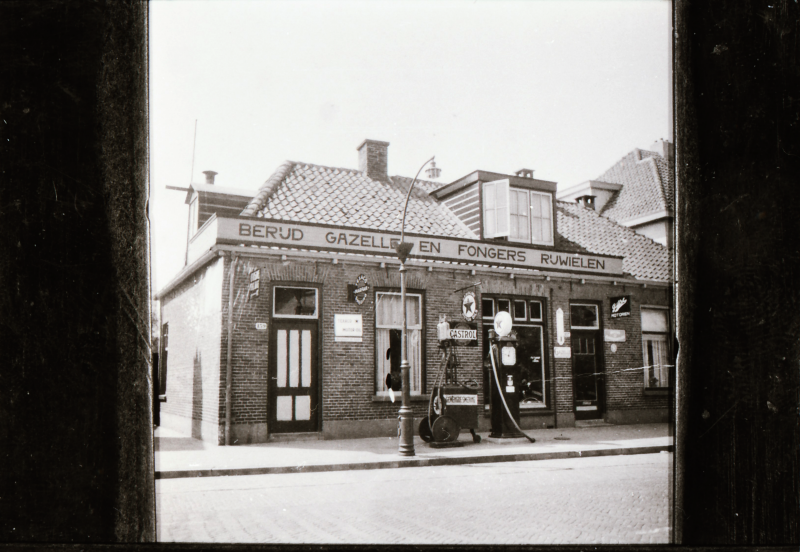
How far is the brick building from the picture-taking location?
96.3 inches

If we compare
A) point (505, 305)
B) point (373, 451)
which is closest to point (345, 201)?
point (505, 305)

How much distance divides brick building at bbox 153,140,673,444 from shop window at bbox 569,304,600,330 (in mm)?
15

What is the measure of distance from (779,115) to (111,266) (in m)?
2.14

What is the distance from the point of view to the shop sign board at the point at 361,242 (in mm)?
2965

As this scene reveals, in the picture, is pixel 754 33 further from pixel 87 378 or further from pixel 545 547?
pixel 87 378

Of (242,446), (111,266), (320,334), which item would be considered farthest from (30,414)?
(320,334)

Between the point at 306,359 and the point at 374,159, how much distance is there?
119 cm

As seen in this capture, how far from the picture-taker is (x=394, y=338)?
3.19 metres

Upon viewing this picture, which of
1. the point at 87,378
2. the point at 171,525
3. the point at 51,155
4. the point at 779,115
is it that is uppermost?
the point at 779,115

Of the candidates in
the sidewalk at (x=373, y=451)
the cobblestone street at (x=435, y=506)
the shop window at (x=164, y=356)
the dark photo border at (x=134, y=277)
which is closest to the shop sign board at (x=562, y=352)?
the sidewalk at (x=373, y=451)

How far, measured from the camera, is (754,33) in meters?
1.60

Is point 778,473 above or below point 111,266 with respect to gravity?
below

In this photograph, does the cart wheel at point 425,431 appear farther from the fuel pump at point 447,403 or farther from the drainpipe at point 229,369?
the drainpipe at point 229,369

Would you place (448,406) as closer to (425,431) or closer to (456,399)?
(456,399)
